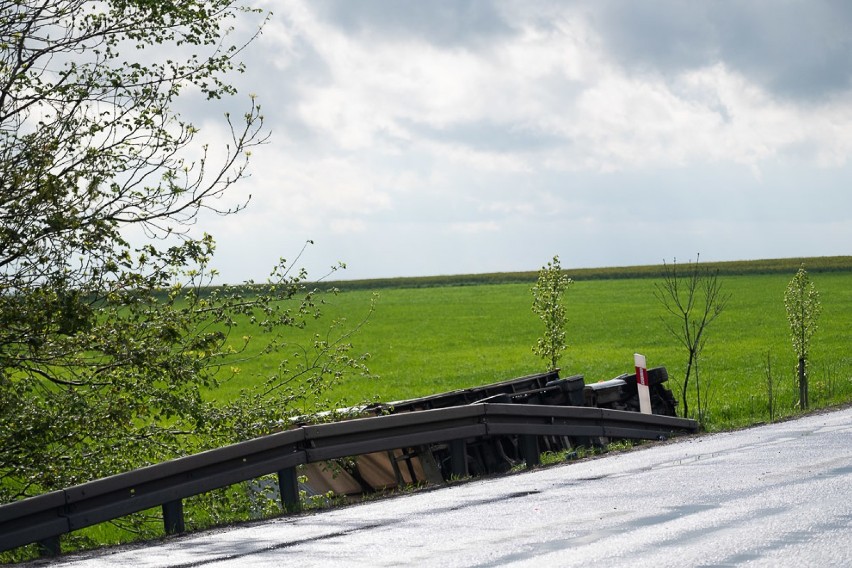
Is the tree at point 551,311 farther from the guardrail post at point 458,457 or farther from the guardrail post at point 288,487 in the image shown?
the guardrail post at point 288,487

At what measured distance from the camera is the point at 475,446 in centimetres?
1517

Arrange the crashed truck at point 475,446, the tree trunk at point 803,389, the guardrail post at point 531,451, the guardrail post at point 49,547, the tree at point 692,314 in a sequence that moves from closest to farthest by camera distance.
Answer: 1. the guardrail post at point 49,547
2. the guardrail post at point 531,451
3. the crashed truck at point 475,446
4. the tree at point 692,314
5. the tree trunk at point 803,389

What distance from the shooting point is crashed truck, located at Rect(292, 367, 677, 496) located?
13.7 m

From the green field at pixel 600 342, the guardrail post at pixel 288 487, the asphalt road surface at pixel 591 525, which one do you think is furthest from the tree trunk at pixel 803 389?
the guardrail post at pixel 288 487

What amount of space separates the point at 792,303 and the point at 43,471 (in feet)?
62.1

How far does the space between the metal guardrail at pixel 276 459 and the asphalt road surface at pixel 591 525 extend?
1.73ft

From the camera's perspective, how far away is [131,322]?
42.1 ft

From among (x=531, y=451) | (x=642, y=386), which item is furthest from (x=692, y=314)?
(x=531, y=451)

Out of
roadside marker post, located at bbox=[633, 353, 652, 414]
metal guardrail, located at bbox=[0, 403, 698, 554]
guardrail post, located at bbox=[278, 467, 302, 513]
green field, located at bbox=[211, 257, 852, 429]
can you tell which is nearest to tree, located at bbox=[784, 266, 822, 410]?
green field, located at bbox=[211, 257, 852, 429]

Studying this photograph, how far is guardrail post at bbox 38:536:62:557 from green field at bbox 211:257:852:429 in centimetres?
653

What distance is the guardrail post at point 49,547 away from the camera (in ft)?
28.9

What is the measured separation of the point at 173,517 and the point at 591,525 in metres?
3.97

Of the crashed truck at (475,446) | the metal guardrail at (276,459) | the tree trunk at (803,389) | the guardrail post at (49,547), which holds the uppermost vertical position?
the metal guardrail at (276,459)

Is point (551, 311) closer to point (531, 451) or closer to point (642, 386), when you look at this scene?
point (642, 386)
